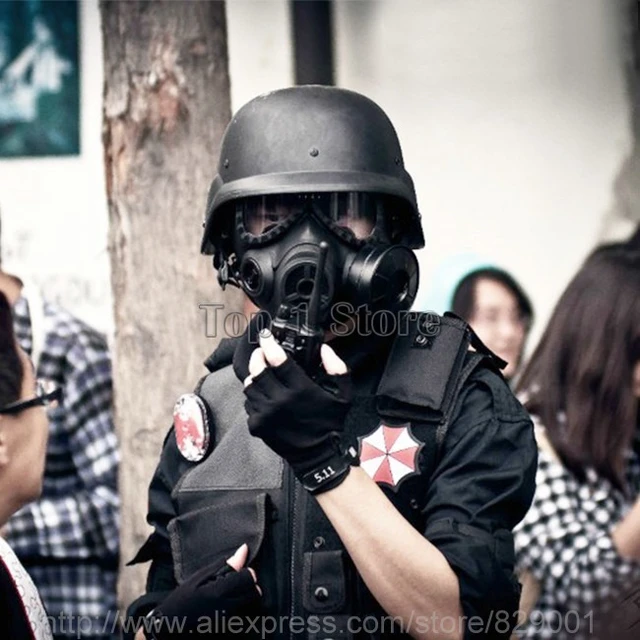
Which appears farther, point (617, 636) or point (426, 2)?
point (426, 2)

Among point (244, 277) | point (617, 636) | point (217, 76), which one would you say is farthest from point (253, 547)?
point (217, 76)

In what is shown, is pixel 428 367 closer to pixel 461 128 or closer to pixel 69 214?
pixel 461 128

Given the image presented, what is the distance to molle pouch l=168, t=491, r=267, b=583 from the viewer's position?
2777mm

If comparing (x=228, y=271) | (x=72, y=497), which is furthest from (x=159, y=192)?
(x=228, y=271)

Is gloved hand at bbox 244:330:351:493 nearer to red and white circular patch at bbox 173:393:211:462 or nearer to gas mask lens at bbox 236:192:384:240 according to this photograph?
gas mask lens at bbox 236:192:384:240

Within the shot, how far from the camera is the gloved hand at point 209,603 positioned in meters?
2.67

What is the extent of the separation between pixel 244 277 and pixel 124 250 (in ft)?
4.77

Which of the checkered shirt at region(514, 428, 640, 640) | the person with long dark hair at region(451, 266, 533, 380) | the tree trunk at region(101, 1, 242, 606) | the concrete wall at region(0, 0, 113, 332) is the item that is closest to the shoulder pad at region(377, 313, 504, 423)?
the checkered shirt at region(514, 428, 640, 640)

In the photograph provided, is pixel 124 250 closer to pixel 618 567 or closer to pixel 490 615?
pixel 618 567

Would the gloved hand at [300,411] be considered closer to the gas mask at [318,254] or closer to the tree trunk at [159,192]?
the gas mask at [318,254]

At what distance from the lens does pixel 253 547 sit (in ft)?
9.05

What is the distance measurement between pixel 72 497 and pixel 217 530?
1789 mm

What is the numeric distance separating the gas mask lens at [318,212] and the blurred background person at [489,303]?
253 centimetres

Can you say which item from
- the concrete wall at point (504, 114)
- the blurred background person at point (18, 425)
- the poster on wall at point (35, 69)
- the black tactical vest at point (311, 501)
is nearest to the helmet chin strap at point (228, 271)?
the black tactical vest at point (311, 501)
